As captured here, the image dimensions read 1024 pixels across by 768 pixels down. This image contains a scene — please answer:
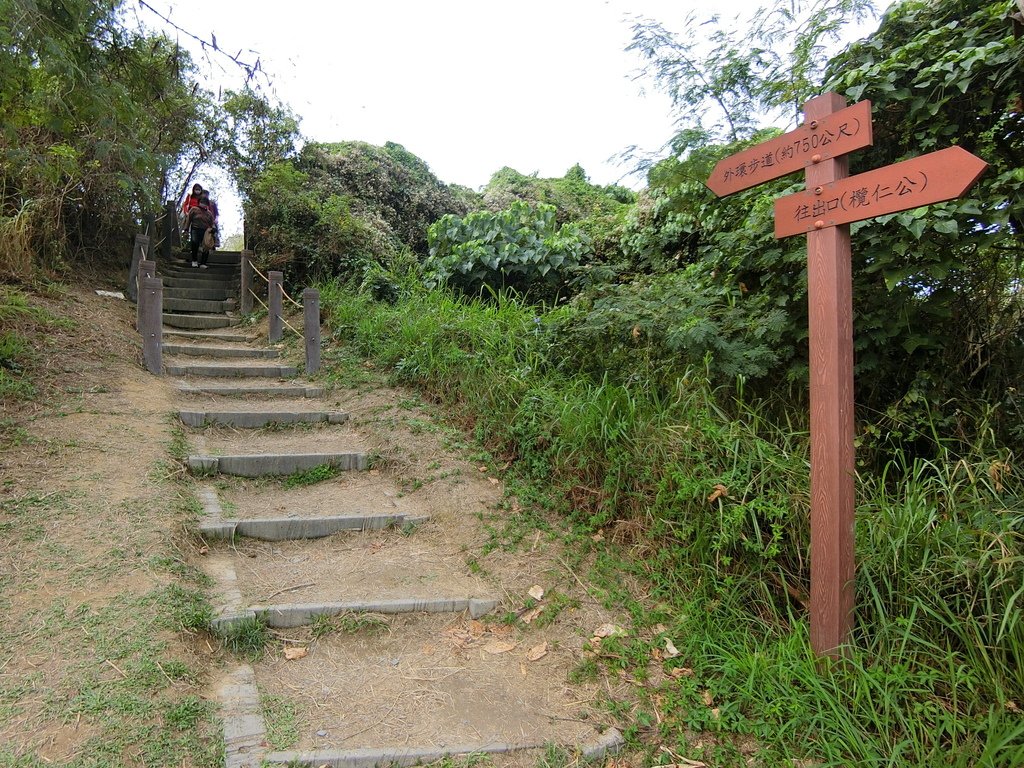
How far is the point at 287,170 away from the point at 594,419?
25.3 ft

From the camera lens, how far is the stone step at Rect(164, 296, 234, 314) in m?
9.65

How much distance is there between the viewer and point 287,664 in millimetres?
2832

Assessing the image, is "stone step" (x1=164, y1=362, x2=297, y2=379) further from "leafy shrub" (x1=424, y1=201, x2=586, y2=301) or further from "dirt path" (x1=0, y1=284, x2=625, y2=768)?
"leafy shrub" (x1=424, y1=201, x2=586, y2=301)

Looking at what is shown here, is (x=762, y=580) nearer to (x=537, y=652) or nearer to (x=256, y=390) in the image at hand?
(x=537, y=652)

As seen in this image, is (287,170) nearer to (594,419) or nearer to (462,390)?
(462,390)

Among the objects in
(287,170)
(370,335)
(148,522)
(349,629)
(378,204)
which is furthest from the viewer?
(378,204)

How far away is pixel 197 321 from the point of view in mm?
9242

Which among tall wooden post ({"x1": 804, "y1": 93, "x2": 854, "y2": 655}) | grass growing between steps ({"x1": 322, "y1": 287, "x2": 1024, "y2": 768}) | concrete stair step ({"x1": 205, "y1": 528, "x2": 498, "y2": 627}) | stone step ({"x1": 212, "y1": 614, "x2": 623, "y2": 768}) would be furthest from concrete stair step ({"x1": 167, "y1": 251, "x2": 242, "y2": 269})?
tall wooden post ({"x1": 804, "y1": 93, "x2": 854, "y2": 655})

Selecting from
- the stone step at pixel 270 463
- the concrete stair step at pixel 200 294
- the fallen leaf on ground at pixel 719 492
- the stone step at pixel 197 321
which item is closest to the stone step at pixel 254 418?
the stone step at pixel 270 463

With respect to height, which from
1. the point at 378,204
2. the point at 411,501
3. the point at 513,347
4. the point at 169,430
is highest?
the point at 378,204

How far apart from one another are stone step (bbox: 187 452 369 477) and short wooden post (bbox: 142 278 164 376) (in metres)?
2.52

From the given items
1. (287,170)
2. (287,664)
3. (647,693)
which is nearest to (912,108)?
(647,693)

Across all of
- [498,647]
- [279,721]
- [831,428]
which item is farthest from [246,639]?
[831,428]

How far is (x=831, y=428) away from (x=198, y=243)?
1224 centimetres
